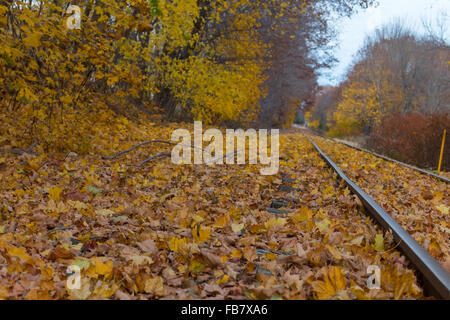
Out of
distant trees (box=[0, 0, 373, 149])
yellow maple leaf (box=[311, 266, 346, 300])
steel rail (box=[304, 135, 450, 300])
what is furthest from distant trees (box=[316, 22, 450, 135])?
yellow maple leaf (box=[311, 266, 346, 300])

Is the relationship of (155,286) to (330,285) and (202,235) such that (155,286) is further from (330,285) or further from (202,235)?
(330,285)

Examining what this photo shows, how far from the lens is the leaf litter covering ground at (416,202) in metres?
3.56

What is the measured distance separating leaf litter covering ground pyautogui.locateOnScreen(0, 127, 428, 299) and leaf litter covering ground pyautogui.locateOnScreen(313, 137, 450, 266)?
40cm

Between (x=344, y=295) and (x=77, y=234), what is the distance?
2.35m

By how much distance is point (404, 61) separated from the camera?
105 ft

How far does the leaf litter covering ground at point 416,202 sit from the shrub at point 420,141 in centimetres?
562

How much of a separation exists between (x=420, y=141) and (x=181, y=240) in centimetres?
1403

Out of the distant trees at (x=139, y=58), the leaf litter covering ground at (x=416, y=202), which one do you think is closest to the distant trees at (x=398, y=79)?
the distant trees at (x=139, y=58)

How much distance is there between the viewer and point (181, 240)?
304cm

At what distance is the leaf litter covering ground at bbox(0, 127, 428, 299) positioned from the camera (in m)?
2.35

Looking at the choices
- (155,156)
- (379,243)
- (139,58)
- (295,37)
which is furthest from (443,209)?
(295,37)

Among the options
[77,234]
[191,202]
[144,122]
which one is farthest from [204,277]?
[144,122]

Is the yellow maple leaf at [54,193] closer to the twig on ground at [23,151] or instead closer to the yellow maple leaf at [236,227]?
the yellow maple leaf at [236,227]
